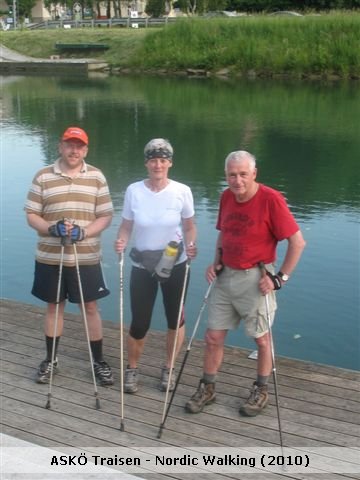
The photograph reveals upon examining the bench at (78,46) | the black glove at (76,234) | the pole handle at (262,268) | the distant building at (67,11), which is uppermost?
the black glove at (76,234)

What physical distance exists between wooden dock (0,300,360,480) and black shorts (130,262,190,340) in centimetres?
44

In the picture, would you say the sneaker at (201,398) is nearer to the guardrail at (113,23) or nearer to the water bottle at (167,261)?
the water bottle at (167,261)

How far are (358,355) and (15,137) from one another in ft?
47.2

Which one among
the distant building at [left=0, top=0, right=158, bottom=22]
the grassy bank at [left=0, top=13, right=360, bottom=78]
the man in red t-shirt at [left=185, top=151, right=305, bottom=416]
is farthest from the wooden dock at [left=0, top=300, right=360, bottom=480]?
the distant building at [left=0, top=0, right=158, bottom=22]

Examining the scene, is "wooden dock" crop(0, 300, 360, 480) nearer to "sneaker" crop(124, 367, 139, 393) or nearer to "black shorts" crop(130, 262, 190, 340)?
"sneaker" crop(124, 367, 139, 393)

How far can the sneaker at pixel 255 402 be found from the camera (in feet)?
13.6

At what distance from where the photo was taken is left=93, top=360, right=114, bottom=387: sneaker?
15.0 feet

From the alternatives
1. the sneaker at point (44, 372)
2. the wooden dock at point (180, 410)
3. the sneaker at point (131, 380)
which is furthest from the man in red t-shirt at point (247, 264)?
the sneaker at point (44, 372)

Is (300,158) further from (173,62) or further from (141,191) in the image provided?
(173,62)

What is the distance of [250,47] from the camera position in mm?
37719

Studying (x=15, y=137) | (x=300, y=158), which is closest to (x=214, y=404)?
(x=300, y=158)

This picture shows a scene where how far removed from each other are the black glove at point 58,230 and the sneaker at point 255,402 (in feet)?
4.56

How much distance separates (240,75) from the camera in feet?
124

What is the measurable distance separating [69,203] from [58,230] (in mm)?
212
